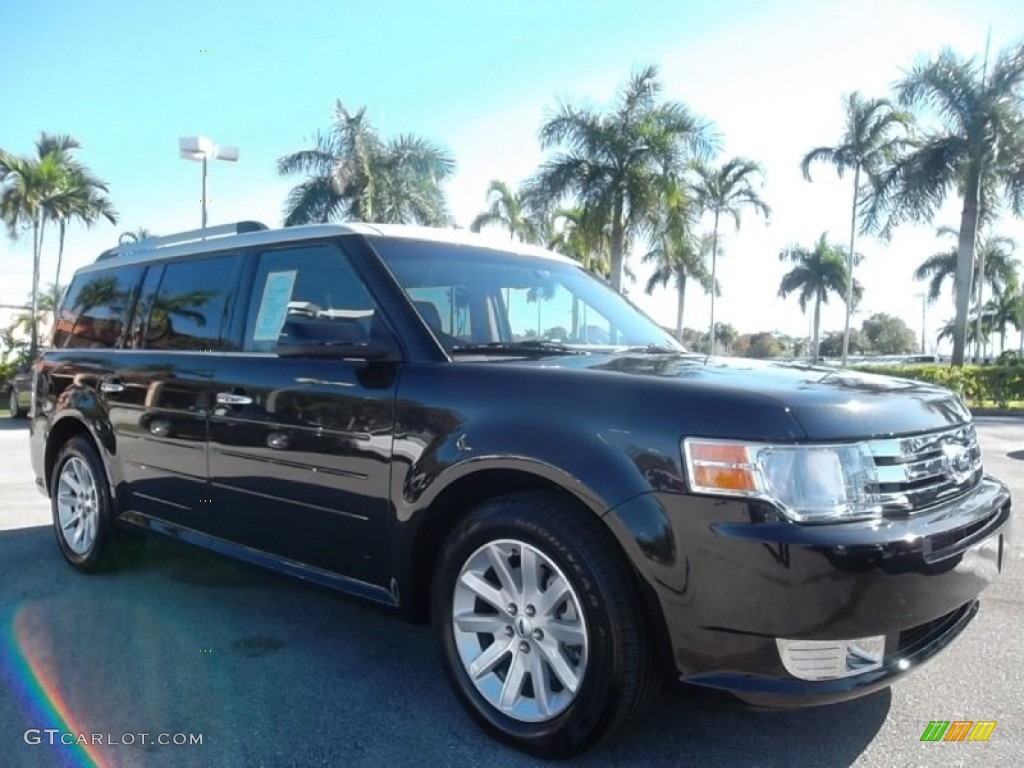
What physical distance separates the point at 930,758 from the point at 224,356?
10.6ft

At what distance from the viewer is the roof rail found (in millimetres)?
4109

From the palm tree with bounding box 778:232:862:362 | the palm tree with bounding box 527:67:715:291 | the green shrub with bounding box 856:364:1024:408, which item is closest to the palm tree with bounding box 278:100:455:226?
the palm tree with bounding box 527:67:715:291

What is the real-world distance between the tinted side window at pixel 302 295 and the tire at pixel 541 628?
1009 mm

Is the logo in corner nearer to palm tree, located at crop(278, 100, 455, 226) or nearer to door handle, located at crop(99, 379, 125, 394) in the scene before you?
door handle, located at crop(99, 379, 125, 394)

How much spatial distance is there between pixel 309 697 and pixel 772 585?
1884 mm

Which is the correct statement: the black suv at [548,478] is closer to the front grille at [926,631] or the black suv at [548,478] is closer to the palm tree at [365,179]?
the front grille at [926,631]

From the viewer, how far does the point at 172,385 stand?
12.8 feet

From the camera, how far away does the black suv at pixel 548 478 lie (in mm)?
2229

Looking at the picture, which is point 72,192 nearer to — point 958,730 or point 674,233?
point 674,233

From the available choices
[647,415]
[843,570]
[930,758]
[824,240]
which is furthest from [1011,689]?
[824,240]

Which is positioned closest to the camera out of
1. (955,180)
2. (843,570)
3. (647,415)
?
(843,570)

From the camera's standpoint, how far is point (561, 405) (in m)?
2.55

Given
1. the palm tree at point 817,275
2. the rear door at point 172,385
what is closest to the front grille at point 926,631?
the rear door at point 172,385

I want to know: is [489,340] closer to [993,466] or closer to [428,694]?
[428,694]
